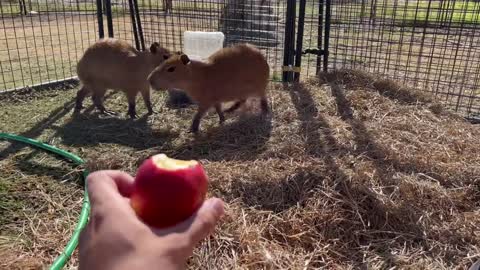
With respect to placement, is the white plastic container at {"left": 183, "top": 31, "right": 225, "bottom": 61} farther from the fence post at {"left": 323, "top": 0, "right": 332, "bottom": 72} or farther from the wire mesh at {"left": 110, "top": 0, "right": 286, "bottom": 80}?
the fence post at {"left": 323, "top": 0, "right": 332, "bottom": 72}

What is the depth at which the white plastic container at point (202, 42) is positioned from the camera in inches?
225

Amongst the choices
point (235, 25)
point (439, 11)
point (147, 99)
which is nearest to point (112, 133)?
point (147, 99)

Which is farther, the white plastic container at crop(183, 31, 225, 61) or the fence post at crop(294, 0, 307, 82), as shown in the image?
the white plastic container at crop(183, 31, 225, 61)

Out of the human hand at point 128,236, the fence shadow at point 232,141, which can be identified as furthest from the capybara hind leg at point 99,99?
the human hand at point 128,236

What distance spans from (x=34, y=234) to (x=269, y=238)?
143 centimetres

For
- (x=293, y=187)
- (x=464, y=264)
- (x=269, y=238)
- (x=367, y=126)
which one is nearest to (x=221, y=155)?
(x=293, y=187)

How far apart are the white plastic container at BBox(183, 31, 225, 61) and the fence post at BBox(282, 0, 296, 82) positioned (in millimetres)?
831

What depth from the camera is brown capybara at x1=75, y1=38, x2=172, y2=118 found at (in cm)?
479

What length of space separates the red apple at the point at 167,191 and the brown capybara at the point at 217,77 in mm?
3255

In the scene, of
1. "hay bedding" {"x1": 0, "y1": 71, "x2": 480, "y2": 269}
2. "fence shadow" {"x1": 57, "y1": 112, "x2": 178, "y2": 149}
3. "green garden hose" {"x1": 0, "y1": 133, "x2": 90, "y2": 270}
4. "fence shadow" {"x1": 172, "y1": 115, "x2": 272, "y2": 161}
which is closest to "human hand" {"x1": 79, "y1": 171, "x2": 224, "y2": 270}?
"green garden hose" {"x1": 0, "y1": 133, "x2": 90, "y2": 270}

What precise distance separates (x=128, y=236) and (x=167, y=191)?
233 millimetres

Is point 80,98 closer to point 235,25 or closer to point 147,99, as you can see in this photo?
A: point 147,99

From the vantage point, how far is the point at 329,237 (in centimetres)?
269

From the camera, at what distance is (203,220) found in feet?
3.18
